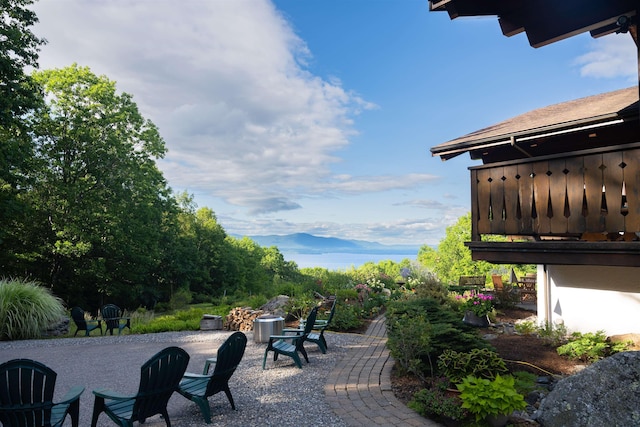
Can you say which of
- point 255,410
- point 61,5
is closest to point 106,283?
point 61,5

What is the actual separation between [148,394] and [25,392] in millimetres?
1058

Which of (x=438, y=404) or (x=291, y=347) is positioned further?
(x=291, y=347)

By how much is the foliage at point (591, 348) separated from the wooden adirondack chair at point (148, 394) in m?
5.98

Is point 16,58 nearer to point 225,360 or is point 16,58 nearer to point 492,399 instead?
point 225,360

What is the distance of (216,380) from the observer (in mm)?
4812

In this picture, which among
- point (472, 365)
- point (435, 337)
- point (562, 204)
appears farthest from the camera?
point (435, 337)

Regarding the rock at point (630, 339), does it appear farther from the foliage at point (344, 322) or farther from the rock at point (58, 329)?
the rock at point (58, 329)

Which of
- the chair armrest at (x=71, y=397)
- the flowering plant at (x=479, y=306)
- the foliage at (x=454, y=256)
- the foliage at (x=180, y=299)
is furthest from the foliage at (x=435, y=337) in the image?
the foliage at (x=454, y=256)

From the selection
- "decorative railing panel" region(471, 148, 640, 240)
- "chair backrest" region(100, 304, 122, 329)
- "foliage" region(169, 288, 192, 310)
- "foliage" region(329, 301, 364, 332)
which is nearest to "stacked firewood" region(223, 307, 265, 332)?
"foliage" region(329, 301, 364, 332)

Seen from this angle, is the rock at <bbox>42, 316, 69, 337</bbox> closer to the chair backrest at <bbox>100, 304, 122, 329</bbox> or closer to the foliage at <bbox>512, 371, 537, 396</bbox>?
the chair backrest at <bbox>100, 304, 122, 329</bbox>

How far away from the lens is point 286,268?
44.1m

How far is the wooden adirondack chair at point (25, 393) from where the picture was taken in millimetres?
3674

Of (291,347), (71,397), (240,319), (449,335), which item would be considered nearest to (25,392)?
(71,397)

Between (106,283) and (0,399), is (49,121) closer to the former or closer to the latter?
(106,283)
